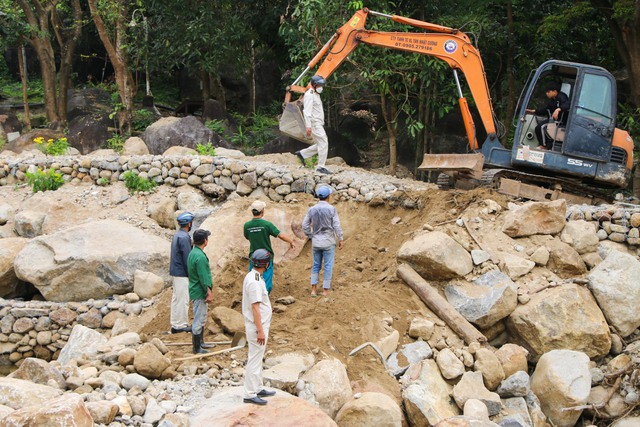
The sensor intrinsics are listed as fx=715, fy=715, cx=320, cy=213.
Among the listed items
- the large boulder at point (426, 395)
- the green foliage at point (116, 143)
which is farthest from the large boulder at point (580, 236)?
the green foliage at point (116, 143)

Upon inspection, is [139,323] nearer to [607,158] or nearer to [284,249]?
[284,249]

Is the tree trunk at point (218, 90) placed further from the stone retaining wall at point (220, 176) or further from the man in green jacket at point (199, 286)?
the man in green jacket at point (199, 286)

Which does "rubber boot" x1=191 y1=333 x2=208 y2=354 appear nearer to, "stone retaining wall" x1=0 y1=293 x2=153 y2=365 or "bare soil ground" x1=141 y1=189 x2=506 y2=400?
"bare soil ground" x1=141 y1=189 x2=506 y2=400

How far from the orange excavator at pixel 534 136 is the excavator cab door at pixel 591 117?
15 mm

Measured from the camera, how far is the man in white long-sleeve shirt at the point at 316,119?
11748 millimetres

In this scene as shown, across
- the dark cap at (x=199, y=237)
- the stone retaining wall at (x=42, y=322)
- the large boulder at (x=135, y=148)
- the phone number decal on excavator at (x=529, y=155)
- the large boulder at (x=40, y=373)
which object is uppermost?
the phone number decal on excavator at (x=529, y=155)

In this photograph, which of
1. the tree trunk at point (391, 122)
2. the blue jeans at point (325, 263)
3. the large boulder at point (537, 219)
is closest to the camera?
the blue jeans at point (325, 263)

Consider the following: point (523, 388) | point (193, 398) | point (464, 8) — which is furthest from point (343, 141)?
point (193, 398)

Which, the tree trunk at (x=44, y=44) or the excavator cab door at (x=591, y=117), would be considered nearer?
the excavator cab door at (x=591, y=117)

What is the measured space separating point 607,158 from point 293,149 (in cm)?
747

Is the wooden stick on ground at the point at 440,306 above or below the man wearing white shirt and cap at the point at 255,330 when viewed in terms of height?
below

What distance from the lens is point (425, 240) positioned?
9.54m

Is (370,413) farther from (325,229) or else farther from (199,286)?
(325,229)

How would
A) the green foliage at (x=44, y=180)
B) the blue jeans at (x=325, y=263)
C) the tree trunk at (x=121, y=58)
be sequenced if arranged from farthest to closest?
1. the tree trunk at (x=121, y=58)
2. the green foliage at (x=44, y=180)
3. the blue jeans at (x=325, y=263)
